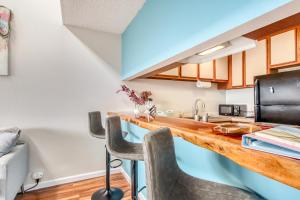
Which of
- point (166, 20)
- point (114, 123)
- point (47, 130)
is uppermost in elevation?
point (166, 20)

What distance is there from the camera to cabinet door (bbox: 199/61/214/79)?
3.14m

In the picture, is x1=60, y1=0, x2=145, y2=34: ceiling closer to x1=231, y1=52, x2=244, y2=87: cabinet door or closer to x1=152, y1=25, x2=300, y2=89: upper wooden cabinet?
x1=152, y1=25, x2=300, y2=89: upper wooden cabinet

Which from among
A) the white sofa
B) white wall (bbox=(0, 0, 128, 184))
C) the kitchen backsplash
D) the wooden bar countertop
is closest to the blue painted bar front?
the wooden bar countertop

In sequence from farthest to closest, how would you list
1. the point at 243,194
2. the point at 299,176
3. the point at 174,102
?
the point at 174,102 < the point at 243,194 < the point at 299,176

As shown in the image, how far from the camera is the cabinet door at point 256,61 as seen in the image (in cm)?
278

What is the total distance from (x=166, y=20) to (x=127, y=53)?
3.98 feet

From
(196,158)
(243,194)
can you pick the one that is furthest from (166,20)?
(243,194)

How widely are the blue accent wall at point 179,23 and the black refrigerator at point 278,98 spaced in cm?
169

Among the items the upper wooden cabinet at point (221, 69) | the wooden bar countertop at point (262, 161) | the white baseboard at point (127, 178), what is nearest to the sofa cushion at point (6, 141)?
the white baseboard at point (127, 178)

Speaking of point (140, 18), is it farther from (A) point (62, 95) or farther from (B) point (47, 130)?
(B) point (47, 130)

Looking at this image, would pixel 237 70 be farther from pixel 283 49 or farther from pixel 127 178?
pixel 127 178

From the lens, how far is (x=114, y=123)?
148 centimetres

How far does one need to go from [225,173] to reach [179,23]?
1.03m

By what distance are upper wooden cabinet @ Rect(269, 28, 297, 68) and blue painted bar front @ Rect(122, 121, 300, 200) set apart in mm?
2295
